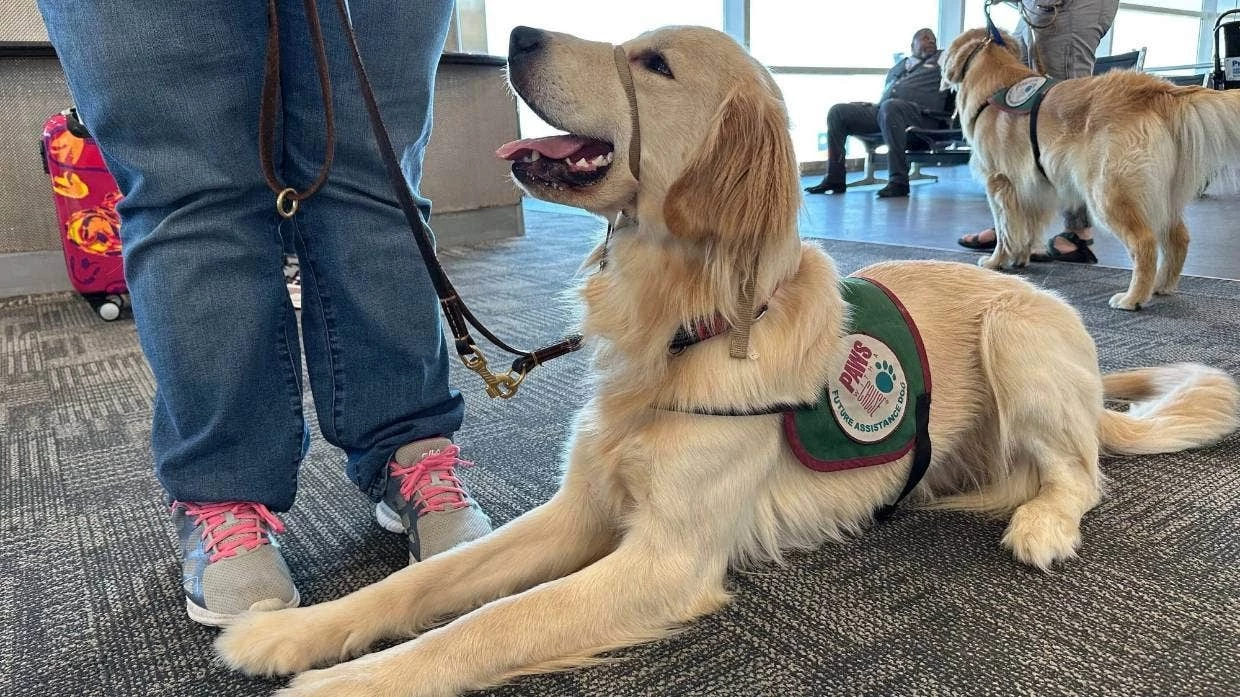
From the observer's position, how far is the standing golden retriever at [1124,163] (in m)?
2.95

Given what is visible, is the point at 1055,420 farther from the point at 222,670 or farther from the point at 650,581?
the point at 222,670

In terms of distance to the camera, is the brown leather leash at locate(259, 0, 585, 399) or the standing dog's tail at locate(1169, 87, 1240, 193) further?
the standing dog's tail at locate(1169, 87, 1240, 193)

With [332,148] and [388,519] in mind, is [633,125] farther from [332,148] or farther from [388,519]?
[388,519]

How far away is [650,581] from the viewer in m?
1.02

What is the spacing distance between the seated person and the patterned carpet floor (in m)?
6.05

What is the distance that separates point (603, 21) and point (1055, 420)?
7.49 meters

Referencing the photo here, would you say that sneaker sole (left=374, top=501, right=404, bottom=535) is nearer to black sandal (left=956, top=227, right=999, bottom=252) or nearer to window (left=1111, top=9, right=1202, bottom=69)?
black sandal (left=956, top=227, right=999, bottom=252)

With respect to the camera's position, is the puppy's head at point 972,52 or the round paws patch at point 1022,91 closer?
the round paws patch at point 1022,91

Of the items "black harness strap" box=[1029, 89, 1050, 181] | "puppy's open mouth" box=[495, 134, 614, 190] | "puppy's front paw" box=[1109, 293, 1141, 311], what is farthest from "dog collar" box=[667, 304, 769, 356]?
"black harness strap" box=[1029, 89, 1050, 181]

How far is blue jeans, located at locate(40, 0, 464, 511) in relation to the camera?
40.4 inches

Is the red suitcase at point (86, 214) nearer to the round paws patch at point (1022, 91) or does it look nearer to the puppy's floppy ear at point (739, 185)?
the puppy's floppy ear at point (739, 185)

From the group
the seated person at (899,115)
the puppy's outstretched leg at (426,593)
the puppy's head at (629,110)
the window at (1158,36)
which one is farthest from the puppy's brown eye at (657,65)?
the window at (1158,36)

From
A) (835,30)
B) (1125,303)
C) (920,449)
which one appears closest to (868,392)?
(920,449)

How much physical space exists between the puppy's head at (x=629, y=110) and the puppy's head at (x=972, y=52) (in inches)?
135
